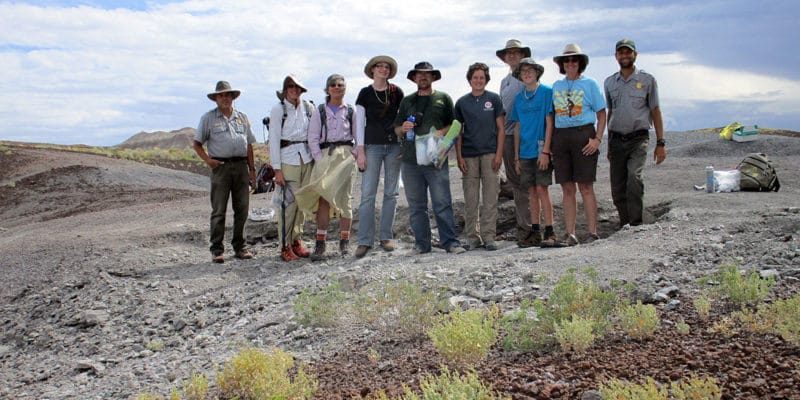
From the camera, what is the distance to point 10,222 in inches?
611

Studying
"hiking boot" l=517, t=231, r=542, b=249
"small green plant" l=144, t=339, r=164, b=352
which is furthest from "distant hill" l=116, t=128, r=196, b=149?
"small green plant" l=144, t=339, r=164, b=352

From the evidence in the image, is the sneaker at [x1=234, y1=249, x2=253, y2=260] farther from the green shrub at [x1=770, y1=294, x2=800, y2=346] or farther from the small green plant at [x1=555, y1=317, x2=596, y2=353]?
the green shrub at [x1=770, y1=294, x2=800, y2=346]

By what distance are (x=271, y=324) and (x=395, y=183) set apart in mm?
2538

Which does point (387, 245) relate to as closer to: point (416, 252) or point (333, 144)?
point (416, 252)

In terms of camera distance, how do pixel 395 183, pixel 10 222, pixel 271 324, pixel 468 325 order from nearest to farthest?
1. pixel 468 325
2. pixel 271 324
3. pixel 395 183
4. pixel 10 222

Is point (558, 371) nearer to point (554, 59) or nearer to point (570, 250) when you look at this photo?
point (570, 250)

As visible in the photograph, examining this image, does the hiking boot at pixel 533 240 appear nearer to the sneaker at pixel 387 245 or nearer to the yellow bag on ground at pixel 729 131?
the sneaker at pixel 387 245

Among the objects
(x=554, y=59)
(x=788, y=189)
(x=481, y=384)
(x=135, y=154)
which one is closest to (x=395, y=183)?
(x=554, y=59)

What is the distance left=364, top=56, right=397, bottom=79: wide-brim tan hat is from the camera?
7.73 m

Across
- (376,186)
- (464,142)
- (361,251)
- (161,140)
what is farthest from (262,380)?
(161,140)

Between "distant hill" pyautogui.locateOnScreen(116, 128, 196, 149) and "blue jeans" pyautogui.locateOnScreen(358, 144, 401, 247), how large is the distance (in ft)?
233

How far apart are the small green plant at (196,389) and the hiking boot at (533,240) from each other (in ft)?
13.8

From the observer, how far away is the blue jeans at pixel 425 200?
25.6 feet

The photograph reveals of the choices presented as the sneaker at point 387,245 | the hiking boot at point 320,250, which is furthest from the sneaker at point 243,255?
the sneaker at point 387,245
